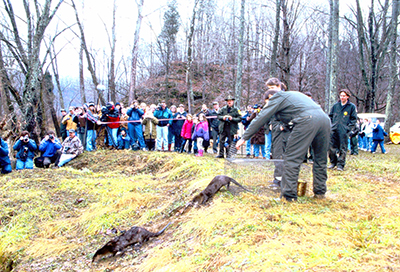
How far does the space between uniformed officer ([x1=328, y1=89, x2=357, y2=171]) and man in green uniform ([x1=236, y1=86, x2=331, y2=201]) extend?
370 centimetres

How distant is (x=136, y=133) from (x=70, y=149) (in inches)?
96.7

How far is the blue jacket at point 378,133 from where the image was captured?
14325 mm

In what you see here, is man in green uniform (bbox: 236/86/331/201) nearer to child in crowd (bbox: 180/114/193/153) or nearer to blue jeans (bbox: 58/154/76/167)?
child in crowd (bbox: 180/114/193/153)

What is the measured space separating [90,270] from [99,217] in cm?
185

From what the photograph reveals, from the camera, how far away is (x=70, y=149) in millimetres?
10875

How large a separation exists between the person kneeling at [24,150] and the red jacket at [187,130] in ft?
17.3

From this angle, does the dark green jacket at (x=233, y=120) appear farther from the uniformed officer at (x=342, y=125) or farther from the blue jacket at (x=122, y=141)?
the blue jacket at (x=122, y=141)

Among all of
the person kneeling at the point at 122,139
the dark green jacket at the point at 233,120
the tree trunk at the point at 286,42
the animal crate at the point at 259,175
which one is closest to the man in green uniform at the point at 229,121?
the dark green jacket at the point at 233,120

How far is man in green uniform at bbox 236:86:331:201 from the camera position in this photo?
440 cm

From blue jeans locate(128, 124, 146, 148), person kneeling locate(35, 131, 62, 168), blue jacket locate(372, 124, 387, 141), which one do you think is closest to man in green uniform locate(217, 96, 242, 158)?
blue jeans locate(128, 124, 146, 148)

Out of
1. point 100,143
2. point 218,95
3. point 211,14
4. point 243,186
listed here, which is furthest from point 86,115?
point 211,14

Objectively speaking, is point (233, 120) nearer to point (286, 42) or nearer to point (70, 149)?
point (70, 149)

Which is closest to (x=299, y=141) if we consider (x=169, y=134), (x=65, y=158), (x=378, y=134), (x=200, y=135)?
(x=200, y=135)

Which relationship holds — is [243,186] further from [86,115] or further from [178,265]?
[86,115]
